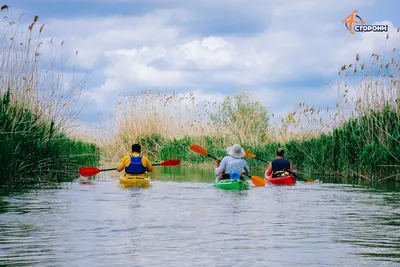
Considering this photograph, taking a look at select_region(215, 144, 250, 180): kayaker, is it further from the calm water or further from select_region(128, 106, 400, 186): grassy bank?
select_region(128, 106, 400, 186): grassy bank

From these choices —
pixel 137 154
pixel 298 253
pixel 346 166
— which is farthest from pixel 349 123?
pixel 298 253

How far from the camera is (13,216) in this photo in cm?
1042

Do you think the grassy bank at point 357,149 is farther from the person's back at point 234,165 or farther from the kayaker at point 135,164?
the kayaker at point 135,164

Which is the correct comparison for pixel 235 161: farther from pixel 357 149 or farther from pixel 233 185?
pixel 357 149

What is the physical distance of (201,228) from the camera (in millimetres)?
9328

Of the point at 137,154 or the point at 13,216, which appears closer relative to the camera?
the point at 13,216

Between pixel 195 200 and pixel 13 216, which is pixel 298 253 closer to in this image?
pixel 13 216

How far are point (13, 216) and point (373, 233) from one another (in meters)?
4.81

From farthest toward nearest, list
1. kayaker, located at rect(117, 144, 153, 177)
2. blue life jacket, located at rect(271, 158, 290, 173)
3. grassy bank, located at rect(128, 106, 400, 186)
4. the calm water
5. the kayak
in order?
1. blue life jacket, located at rect(271, 158, 290, 173)
2. grassy bank, located at rect(128, 106, 400, 186)
3. kayaker, located at rect(117, 144, 153, 177)
4. the kayak
5. the calm water

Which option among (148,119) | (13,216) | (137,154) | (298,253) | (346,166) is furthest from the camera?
(148,119)

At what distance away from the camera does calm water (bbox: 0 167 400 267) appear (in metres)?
7.04

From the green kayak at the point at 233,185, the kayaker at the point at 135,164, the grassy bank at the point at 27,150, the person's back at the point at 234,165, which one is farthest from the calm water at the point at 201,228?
the kayaker at the point at 135,164

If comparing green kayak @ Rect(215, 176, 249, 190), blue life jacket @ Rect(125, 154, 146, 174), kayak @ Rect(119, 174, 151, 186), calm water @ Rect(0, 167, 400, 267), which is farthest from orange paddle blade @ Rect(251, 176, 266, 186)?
blue life jacket @ Rect(125, 154, 146, 174)

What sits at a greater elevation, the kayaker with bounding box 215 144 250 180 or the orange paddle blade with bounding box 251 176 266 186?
the kayaker with bounding box 215 144 250 180
